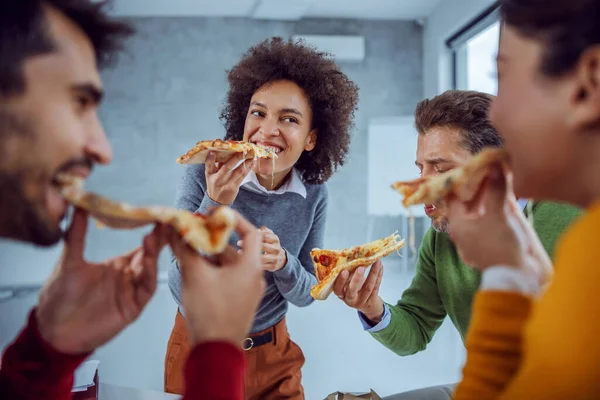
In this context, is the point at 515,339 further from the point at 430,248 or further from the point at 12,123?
the point at 430,248

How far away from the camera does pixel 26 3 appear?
87cm

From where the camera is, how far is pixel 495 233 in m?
0.92


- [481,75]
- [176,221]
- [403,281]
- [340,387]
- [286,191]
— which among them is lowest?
[340,387]

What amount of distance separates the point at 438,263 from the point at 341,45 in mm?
4895

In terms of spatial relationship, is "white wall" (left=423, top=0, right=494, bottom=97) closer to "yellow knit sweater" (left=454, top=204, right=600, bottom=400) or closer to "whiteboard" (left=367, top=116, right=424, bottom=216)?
"whiteboard" (left=367, top=116, right=424, bottom=216)

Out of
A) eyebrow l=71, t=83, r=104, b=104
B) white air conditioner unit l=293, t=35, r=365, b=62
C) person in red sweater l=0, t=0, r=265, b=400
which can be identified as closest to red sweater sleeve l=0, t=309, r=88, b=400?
person in red sweater l=0, t=0, r=265, b=400

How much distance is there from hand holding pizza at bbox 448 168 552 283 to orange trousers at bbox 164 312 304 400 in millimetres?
1222

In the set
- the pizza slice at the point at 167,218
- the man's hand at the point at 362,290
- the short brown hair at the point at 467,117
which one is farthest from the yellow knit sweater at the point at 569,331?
the short brown hair at the point at 467,117

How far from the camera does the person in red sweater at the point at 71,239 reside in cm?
82

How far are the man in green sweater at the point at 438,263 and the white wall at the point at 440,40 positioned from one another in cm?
365

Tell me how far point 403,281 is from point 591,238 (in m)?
5.40

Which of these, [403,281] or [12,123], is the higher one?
[12,123]

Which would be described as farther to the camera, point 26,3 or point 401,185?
point 401,185

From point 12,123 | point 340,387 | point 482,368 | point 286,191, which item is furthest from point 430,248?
point 340,387
